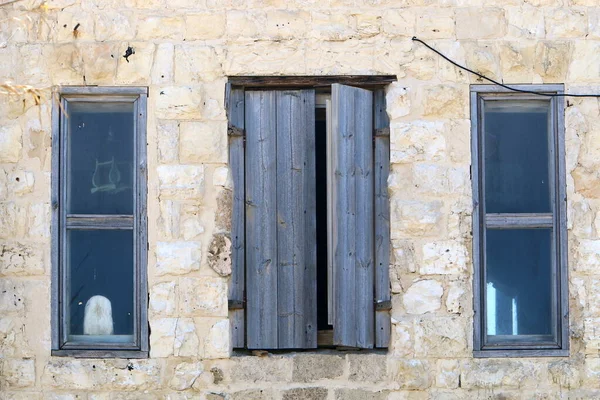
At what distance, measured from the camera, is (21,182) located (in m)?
6.43

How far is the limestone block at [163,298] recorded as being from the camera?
6375 mm

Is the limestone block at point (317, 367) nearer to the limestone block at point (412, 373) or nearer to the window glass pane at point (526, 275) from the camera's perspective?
the limestone block at point (412, 373)

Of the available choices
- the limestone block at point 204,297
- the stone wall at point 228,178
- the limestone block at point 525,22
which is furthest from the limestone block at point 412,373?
the limestone block at point 525,22

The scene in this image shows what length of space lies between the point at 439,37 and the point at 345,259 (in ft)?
4.98

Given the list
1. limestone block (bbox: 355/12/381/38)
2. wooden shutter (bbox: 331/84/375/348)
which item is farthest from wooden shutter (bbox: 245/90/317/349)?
limestone block (bbox: 355/12/381/38)

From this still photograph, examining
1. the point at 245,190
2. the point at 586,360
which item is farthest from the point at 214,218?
the point at 586,360

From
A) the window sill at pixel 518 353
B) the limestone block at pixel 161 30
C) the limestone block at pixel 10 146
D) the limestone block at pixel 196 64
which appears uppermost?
the limestone block at pixel 161 30

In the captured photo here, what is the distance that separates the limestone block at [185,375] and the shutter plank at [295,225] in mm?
554

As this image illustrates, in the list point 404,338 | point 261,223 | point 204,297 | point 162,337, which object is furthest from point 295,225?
point 162,337

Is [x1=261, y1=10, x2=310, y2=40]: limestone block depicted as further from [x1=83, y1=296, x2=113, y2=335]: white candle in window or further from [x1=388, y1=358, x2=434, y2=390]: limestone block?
[x1=388, y1=358, x2=434, y2=390]: limestone block

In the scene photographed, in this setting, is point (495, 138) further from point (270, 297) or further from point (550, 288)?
point (270, 297)

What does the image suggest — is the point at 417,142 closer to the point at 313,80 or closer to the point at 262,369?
the point at 313,80

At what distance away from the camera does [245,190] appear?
21.4ft

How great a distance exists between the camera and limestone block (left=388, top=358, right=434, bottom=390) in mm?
6352
